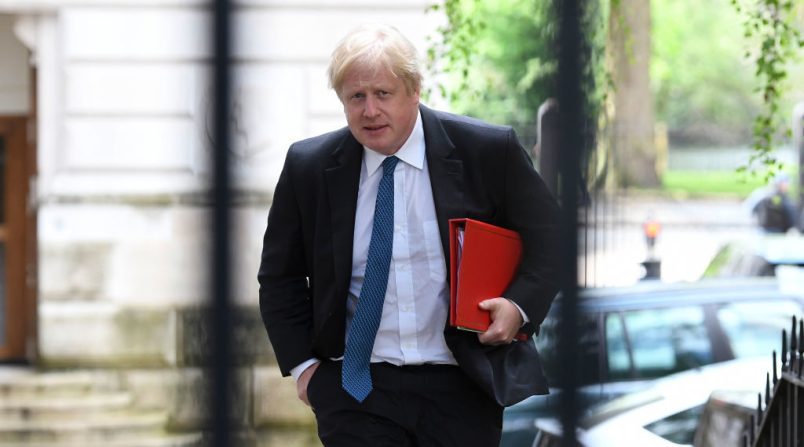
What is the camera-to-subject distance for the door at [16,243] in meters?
10.5

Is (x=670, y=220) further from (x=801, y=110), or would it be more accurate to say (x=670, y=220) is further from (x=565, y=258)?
(x=565, y=258)

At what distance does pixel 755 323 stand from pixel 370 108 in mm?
3610

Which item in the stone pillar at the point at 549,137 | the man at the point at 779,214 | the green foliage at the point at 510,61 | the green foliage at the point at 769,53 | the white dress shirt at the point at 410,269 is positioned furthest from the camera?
the man at the point at 779,214

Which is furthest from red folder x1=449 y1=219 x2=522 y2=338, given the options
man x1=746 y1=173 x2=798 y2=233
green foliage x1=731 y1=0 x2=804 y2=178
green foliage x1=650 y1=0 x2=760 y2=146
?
green foliage x1=650 y1=0 x2=760 y2=146

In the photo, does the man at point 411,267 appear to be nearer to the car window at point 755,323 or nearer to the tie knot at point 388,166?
the tie knot at point 388,166

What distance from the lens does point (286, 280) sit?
2643 mm

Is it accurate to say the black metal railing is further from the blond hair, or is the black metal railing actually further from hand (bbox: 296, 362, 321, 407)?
the blond hair

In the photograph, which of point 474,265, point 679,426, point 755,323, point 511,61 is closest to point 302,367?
point 474,265

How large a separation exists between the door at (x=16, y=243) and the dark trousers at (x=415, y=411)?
8.34 metres

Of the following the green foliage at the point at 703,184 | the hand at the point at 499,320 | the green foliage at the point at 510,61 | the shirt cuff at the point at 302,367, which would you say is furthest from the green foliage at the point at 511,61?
the green foliage at the point at 703,184

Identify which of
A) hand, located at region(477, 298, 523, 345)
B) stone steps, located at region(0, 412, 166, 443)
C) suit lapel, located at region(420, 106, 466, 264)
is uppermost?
suit lapel, located at region(420, 106, 466, 264)

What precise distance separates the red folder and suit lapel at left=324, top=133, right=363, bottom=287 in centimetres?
18

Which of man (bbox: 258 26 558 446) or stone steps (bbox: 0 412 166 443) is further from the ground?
man (bbox: 258 26 558 446)

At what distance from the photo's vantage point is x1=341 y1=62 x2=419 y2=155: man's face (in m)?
2.41
